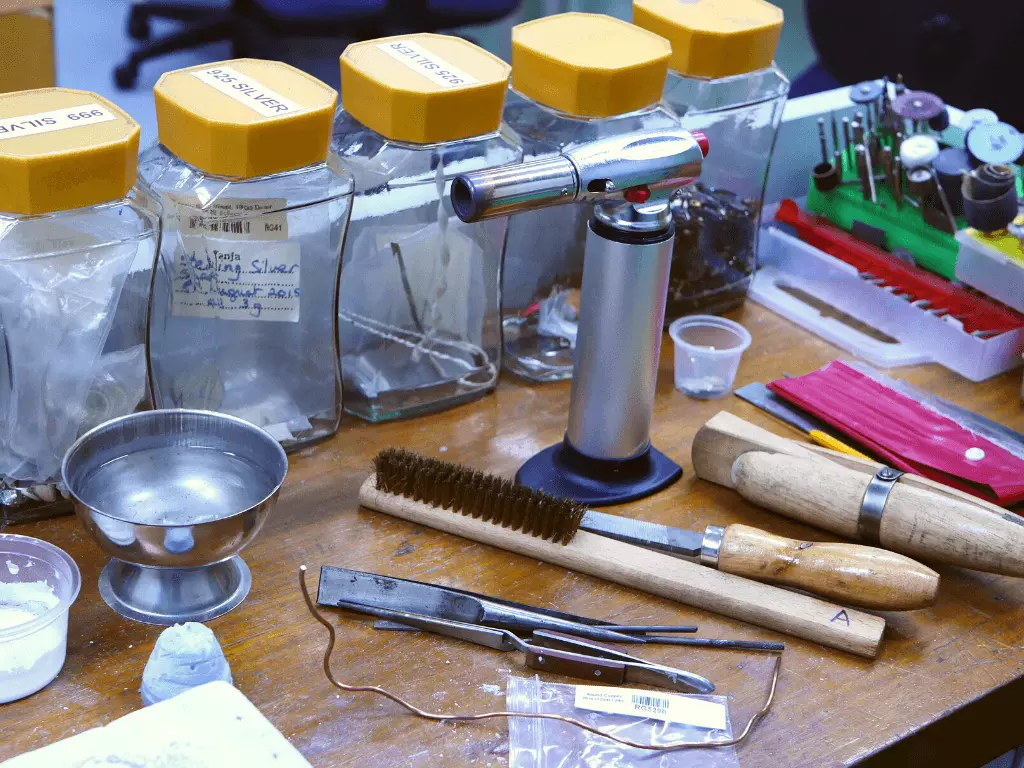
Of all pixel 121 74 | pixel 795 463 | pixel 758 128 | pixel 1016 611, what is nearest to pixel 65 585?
pixel 795 463

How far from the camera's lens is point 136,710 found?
64 centimetres

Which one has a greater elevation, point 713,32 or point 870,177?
point 713,32

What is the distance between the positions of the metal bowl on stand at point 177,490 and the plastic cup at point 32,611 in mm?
35

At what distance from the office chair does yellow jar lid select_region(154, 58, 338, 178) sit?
142 centimetres

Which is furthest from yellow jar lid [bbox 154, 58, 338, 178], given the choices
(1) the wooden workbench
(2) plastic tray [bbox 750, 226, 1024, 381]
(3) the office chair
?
(3) the office chair

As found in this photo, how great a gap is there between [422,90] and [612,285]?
175 mm

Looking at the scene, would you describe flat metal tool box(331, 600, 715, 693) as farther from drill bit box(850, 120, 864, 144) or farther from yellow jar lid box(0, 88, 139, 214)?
drill bit box(850, 120, 864, 144)

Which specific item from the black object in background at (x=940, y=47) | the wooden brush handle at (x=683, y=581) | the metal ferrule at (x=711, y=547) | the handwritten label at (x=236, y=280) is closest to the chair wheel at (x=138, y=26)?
the black object in background at (x=940, y=47)

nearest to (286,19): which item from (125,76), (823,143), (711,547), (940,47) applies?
(125,76)

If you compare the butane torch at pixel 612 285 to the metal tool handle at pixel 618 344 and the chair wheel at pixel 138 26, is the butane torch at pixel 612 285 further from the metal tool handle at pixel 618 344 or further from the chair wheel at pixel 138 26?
the chair wheel at pixel 138 26

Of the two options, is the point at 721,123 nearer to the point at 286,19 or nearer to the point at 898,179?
the point at 898,179

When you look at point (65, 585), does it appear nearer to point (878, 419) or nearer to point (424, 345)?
point (424, 345)

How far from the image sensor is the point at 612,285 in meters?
0.78

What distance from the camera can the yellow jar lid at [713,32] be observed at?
3.11 feet
